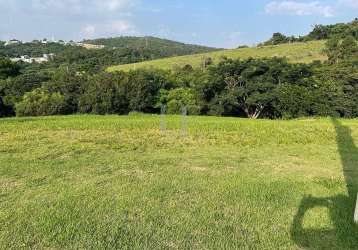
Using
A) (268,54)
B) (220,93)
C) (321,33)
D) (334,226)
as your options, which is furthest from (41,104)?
(321,33)

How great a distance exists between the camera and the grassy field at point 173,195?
4.24 m

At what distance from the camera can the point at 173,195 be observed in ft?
18.6

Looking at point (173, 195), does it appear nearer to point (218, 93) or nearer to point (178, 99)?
point (218, 93)

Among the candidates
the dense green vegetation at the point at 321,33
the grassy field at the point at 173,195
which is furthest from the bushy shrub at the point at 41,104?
the dense green vegetation at the point at 321,33

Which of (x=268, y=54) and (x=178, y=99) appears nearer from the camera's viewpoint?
(x=178, y=99)

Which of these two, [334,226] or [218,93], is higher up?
[334,226]

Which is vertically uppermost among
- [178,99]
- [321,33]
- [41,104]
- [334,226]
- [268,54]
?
[321,33]

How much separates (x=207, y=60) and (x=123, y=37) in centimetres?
9687

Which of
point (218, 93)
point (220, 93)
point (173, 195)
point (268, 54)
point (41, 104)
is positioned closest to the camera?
point (173, 195)

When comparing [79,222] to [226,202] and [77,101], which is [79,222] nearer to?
[226,202]

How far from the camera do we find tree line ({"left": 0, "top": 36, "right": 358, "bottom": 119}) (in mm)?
36003

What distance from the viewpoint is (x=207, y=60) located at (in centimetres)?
6981

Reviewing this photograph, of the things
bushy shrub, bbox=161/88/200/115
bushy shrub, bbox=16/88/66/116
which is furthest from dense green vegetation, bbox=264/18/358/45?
bushy shrub, bbox=16/88/66/116

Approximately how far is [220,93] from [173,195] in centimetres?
3535
